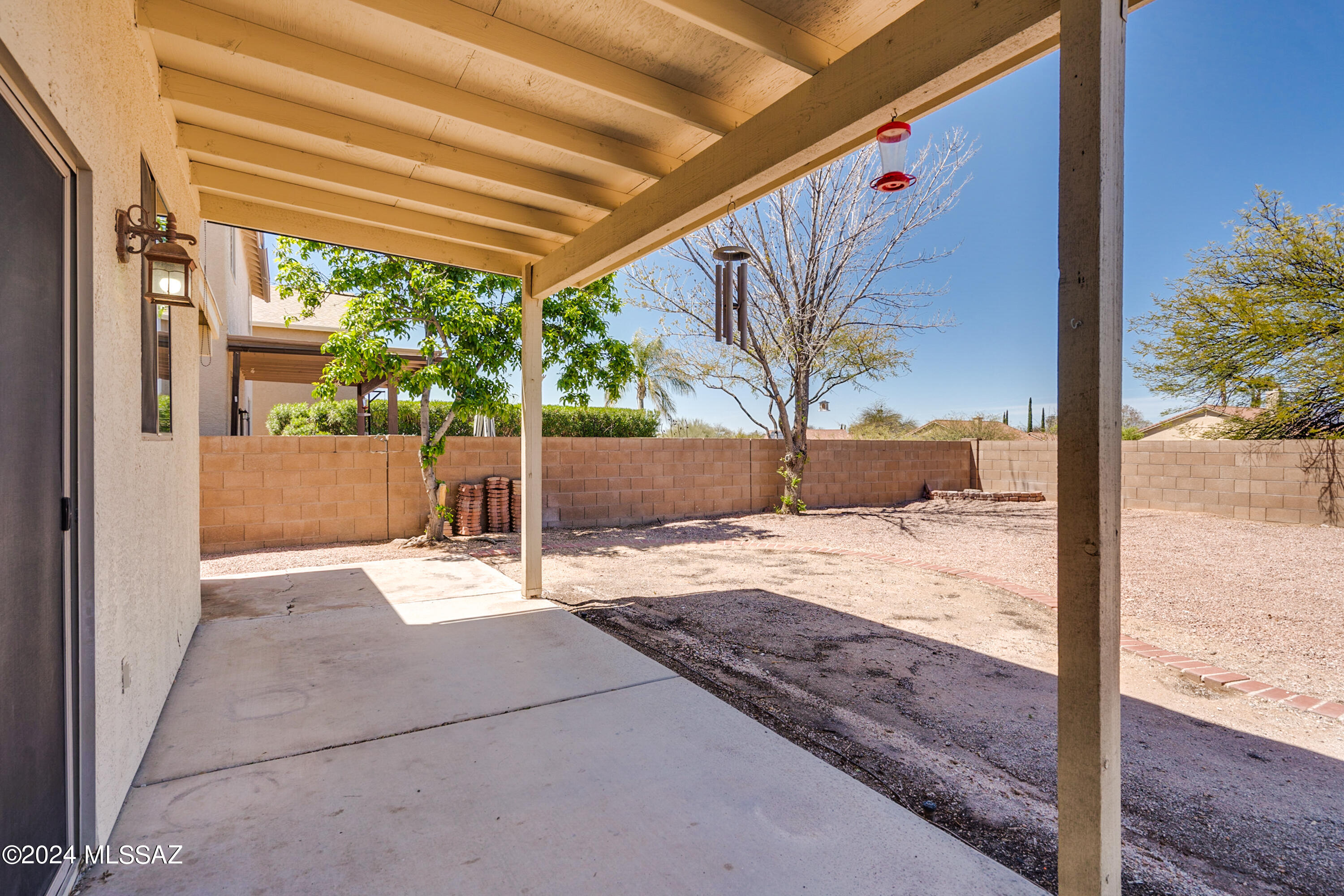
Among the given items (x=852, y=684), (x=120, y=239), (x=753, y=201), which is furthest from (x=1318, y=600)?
(x=120, y=239)

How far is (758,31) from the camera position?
7.50 ft

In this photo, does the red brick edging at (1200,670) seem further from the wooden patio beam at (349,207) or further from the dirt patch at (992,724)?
the wooden patio beam at (349,207)

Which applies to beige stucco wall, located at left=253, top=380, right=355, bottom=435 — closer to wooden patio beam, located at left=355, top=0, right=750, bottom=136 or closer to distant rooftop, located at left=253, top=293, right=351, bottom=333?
distant rooftop, located at left=253, top=293, right=351, bottom=333

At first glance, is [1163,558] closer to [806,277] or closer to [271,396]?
[806,277]

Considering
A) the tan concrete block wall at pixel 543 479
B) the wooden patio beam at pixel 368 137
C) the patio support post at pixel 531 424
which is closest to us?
the wooden patio beam at pixel 368 137

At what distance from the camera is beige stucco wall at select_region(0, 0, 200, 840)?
154cm

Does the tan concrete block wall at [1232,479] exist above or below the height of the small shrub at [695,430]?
below

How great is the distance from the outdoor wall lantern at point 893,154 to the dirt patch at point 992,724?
7.53 feet

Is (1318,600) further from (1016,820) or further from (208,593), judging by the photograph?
(208,593)

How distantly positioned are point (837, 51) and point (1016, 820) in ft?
9.63

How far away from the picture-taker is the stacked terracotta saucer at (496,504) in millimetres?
8367

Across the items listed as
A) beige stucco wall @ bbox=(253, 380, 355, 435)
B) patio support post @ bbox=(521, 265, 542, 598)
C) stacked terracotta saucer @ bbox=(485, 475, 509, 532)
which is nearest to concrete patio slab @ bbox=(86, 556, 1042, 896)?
patio support post @ bbox=(521, 265, 542, 598)

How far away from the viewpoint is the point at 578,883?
1.67 meters

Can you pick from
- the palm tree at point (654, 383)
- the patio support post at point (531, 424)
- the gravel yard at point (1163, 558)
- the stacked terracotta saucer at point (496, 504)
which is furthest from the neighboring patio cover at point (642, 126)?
the palm tree at point (654, 383)
